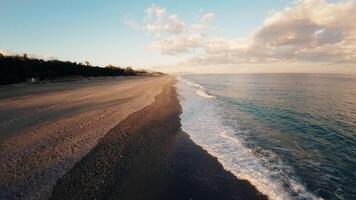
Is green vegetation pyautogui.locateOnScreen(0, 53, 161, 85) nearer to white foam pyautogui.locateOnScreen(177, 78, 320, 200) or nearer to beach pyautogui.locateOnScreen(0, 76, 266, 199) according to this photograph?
beach pyautogui.locateOnScreen(0, 76, 266, 199)

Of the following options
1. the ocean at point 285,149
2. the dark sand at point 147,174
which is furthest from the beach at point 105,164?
the ocean at point 285,149

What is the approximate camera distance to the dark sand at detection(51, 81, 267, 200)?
22.7ft

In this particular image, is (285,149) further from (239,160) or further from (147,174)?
(147,174)

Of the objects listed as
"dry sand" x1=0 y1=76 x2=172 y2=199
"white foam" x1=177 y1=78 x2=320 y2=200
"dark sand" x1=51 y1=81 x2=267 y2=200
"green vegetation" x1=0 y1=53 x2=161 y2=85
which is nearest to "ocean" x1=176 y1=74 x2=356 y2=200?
"white foam" x1=177 y1=78 x2=320 y2=200

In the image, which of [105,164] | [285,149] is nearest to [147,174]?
[105,164]

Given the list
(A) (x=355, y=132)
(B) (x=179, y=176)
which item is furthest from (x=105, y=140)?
(A) (x=355, y=132)

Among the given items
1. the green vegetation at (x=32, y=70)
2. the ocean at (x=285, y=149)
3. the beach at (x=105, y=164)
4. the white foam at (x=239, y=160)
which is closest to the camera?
the beach at (x=105, y=164)

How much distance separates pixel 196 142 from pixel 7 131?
8535 millimetres

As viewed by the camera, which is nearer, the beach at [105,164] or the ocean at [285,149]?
the beach at [105,164]

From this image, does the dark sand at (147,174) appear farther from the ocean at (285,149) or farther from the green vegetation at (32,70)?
the green vegetation at (32,70)

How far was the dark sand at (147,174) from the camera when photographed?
6.91 meters

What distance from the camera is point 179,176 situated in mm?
8281

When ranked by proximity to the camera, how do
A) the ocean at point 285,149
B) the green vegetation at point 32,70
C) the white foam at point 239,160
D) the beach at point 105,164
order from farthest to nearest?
1. the green vegetation at point 32,70
2. the ocean at point 285,149
3. the white foam at point 239,160
4. the beach at point 105,164

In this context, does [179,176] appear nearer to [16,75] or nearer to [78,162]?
[78,162]
